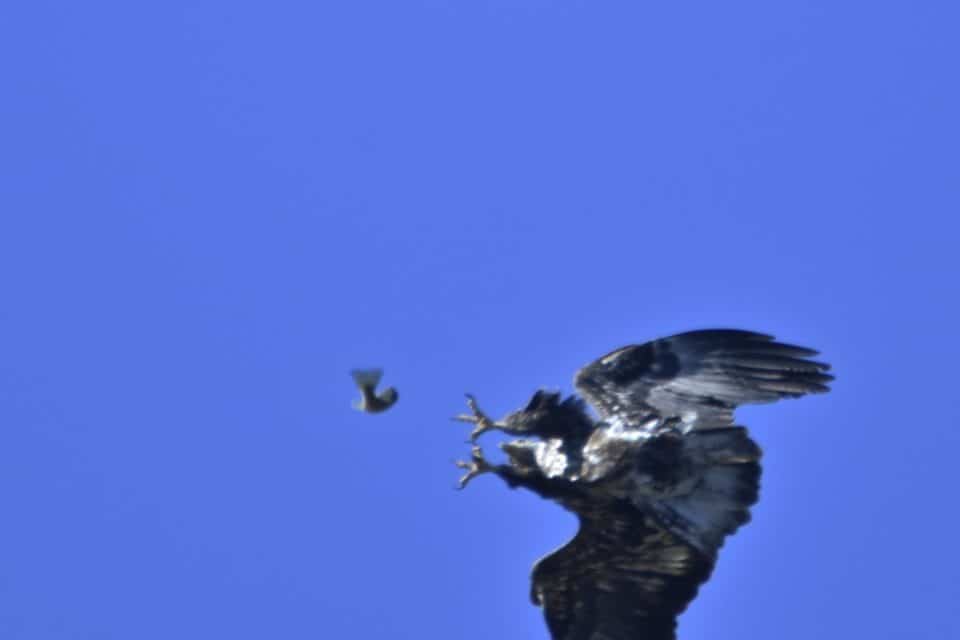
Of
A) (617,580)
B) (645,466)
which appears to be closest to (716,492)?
(645,466)

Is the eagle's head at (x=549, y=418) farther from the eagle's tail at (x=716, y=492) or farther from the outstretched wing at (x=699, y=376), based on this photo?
the eagle's tail at (x=716, y=492)

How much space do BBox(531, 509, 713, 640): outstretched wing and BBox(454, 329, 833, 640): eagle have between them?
1 centimetres

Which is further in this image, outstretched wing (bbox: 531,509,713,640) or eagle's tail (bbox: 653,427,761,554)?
outstretched wing (bbox: 531,509,713,640)

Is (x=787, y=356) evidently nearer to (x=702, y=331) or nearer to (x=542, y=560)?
(x=702, y=331)

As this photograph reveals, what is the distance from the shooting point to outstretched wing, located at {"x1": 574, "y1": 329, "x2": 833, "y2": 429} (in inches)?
884

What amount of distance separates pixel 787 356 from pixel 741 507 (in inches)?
71.6

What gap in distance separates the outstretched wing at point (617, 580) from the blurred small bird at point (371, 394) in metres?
2.78

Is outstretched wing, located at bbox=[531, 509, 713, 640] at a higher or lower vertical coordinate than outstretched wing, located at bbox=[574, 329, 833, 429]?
lower

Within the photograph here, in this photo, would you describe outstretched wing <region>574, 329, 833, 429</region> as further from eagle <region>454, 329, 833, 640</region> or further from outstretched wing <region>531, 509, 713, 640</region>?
outstretched wing <region>531, 509, 713, 640</region>

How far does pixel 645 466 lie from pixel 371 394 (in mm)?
2952

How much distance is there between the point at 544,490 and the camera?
73.2 ft

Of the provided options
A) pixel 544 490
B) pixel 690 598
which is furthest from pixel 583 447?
pixel 690 598

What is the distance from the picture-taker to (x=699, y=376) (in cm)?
2278

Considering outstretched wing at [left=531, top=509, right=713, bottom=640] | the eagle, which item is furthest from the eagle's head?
outstretched wing at [left=531, top=509, right=713, bottom=640]
